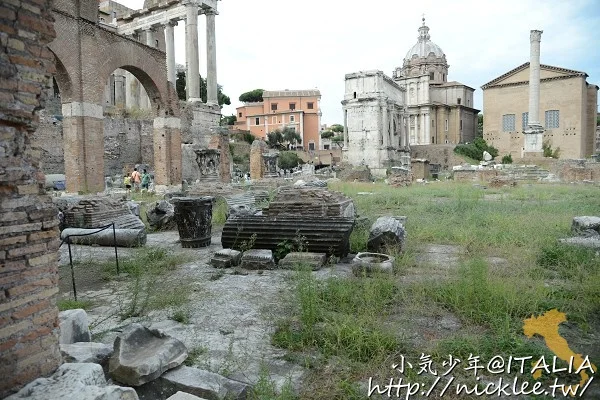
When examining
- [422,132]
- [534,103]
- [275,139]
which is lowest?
[275,139]

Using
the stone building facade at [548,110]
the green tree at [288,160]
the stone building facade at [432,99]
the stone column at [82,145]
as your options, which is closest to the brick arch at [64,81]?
the stone column at [82,145]

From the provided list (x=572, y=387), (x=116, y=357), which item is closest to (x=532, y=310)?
(x=572, y=387)

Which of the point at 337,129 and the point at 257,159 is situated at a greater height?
the point at 337,129

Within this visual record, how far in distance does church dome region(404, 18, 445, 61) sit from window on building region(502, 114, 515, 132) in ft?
53.3

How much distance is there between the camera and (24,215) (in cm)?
281

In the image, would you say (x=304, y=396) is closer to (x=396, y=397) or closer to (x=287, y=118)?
(x=396, y=397)

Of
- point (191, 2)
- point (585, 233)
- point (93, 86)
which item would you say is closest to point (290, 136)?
point (191, 2)

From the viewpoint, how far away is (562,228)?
837cm

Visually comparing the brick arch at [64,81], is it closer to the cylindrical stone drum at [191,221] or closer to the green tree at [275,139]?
the cylindrical stone drum at [191,221]

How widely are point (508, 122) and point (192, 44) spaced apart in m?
34.4

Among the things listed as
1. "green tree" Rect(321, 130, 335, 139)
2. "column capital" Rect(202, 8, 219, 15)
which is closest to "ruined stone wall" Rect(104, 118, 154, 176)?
"column capital" Rect(202, 8, 219, 15)

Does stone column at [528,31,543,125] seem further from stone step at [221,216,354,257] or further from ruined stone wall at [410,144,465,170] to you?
stone step at [221,216,354,257]

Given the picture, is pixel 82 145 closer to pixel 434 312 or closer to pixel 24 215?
pixel 24 215

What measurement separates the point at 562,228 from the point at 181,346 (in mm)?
7790
